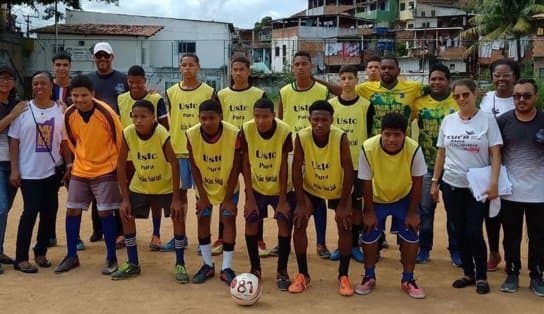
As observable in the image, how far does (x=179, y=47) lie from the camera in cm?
4041

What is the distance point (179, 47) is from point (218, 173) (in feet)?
116

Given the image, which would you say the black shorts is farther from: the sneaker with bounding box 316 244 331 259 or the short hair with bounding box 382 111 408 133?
the short hair with bounding box 382 111 408 133

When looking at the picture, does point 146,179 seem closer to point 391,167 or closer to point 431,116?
point 391,167

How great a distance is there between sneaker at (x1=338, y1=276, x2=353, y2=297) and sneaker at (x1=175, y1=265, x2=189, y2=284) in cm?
150

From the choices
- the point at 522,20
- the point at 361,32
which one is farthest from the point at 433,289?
the point at 361,32

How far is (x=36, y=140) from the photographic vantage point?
6.55m

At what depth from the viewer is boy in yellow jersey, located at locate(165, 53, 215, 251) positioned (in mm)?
7020

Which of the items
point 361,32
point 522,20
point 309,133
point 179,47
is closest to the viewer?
point 309,133

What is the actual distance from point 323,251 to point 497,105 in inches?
98.1

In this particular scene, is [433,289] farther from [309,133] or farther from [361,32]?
[361,32]

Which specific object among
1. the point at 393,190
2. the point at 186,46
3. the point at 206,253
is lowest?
the point at 206,253

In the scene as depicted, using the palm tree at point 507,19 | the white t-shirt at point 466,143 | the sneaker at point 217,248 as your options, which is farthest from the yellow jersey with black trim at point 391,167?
the palm tree at point 507,19

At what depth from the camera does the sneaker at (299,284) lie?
587 centimetres

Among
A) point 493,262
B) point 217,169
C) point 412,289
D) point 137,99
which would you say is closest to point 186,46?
point 137,99
